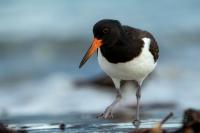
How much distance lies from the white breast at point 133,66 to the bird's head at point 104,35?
41cm

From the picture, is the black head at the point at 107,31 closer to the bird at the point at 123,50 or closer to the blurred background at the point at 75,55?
the bird at the point at 123,50

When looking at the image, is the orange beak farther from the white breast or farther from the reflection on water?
the reflection on water

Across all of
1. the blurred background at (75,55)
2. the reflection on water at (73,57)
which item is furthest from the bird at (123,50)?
the blurred background at (75,55)

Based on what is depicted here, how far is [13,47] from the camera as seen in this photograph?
24.7 meters

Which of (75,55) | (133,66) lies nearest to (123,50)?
(133,66)

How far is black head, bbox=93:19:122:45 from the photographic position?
10.6 metres

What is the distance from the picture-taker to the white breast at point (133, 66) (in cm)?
1116

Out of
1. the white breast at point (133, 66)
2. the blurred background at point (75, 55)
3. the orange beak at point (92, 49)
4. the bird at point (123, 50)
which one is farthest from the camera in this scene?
the blurred background at point (75, 55)

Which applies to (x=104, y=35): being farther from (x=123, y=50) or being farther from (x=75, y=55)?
(x=75, y=55)

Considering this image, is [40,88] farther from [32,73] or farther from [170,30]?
[170,30]

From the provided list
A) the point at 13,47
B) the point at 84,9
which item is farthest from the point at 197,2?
the point at 13,47

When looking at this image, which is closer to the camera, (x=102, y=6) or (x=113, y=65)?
(x=113, y=65)

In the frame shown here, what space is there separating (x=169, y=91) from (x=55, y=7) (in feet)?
43.5

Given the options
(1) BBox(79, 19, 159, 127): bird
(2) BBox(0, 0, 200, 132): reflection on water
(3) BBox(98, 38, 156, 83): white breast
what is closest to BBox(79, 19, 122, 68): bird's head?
(1) BBox(79, 19, 159, 127): bird
